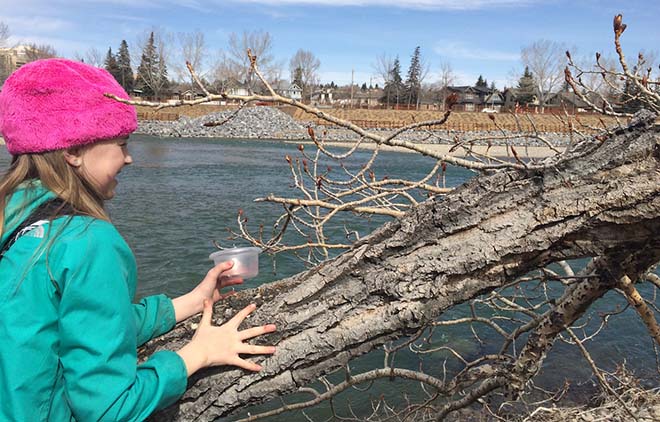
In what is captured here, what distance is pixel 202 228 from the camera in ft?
A: 37.6

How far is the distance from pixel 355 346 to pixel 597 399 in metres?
4.45

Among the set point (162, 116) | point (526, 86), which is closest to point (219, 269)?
point (162, 116)

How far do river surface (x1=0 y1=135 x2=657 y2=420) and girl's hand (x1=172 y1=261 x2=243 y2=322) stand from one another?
2651 mm

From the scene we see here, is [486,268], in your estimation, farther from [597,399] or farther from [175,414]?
[597,399]

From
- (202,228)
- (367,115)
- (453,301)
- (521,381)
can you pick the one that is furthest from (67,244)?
(367,115)

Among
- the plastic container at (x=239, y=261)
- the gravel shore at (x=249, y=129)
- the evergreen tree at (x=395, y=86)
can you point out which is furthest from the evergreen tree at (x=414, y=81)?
the plastic container at (x=239, y=261)

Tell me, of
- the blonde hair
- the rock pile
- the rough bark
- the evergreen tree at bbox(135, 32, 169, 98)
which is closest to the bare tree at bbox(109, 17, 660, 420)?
the rough bark

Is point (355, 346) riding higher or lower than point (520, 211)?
lower

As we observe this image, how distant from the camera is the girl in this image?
3.82ft

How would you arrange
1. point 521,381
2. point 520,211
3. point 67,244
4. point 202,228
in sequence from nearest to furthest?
point 67,244, point 520,211, point 521,381, point 202,228

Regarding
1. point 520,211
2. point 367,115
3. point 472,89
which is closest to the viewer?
point 520,211

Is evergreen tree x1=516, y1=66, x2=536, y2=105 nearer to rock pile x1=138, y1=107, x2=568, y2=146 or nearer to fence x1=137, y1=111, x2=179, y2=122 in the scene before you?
rock pile x1=138, y1=107, x2=568, y2=146

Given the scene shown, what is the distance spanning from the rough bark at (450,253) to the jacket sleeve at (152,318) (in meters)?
0.11

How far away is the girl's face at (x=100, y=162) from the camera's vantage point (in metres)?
1.38
